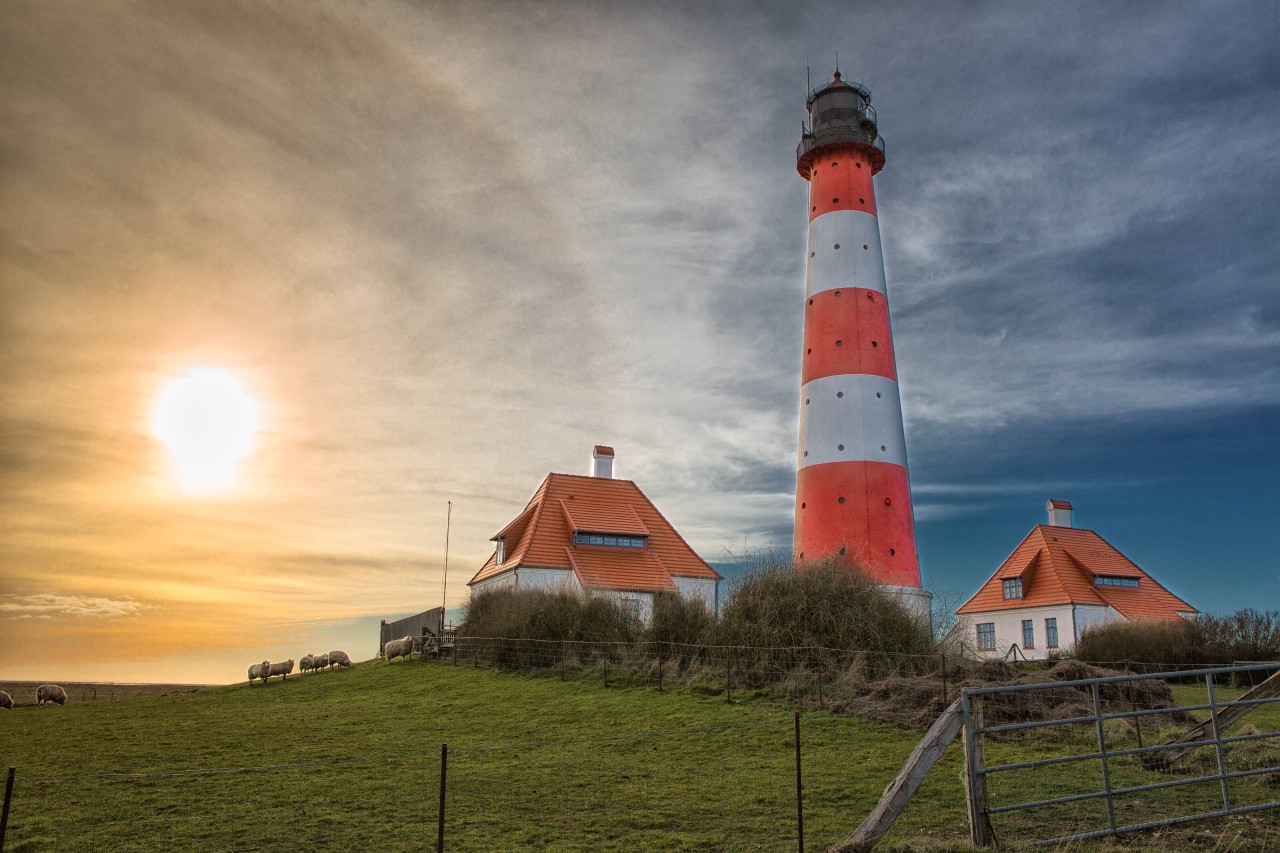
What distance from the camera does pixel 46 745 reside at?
16.5m

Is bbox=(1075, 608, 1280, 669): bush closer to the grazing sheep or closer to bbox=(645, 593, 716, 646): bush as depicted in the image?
bbox=(645, 593, 716, 646): bush

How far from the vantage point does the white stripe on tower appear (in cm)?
2703

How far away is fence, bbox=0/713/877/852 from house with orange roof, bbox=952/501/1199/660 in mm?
26143

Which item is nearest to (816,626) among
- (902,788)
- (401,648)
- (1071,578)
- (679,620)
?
(679,620)

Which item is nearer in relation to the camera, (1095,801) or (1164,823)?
(1164,823)

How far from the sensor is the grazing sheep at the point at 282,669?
30750mm

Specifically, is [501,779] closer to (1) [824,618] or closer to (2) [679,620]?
(1) [824,618]

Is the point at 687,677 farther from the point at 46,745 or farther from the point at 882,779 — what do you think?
the point at 46,745

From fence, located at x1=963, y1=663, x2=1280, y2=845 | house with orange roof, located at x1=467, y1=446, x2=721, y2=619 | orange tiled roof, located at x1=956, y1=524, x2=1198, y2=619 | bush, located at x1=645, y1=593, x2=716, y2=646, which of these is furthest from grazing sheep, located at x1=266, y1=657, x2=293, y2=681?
orange tiled roof, located at x1=956, y1=524, x2=1198, y2=619

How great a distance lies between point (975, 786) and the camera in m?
8.17

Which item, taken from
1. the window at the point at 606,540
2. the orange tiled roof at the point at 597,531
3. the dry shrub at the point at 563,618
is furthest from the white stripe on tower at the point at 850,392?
the window at the point at 606,540

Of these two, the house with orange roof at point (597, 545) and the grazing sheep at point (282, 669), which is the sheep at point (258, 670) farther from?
the house with orange roof at point (597, 545)

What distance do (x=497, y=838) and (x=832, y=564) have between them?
12719 millimetres

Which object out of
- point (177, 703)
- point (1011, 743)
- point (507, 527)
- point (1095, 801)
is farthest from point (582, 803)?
point (507, 527)
